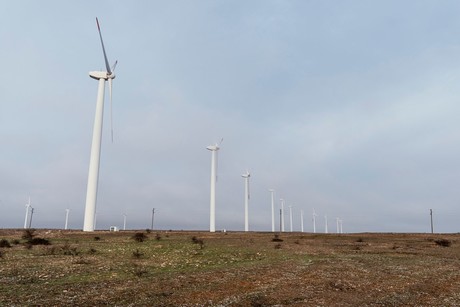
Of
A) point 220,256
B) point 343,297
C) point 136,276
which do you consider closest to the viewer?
point 343,297

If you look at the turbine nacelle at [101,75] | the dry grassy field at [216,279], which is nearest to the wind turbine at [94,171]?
the turbine nacelle at [101,75]

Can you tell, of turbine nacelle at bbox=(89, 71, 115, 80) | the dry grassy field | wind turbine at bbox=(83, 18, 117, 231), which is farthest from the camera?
turbine nacelle at bbox=(89, 71, 115, 80)

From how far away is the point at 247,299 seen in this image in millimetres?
20312

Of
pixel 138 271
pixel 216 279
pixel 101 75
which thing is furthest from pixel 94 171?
pixel 216 279

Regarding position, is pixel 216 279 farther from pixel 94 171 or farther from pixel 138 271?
pixel 94 171

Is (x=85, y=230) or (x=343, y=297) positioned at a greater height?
(x=85, y=230)

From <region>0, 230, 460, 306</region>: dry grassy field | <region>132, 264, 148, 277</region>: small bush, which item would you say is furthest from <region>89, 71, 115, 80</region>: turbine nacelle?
<region>132, 264, 148, 277</region>: small bush

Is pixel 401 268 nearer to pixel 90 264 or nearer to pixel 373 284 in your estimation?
pixel 373 284

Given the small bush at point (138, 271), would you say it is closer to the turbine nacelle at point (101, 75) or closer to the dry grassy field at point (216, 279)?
the dry grassy field at point (216, 279)

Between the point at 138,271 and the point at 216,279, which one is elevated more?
the point at 138,271

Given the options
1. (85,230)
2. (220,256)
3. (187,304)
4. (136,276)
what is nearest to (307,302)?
(187,304)

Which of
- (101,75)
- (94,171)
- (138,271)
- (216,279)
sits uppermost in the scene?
(101,75)

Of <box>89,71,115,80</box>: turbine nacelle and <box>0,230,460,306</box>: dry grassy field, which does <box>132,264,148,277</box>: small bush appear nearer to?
<box>0,230,460,306</box>: dry grassy field

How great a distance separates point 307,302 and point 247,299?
10.1ft
